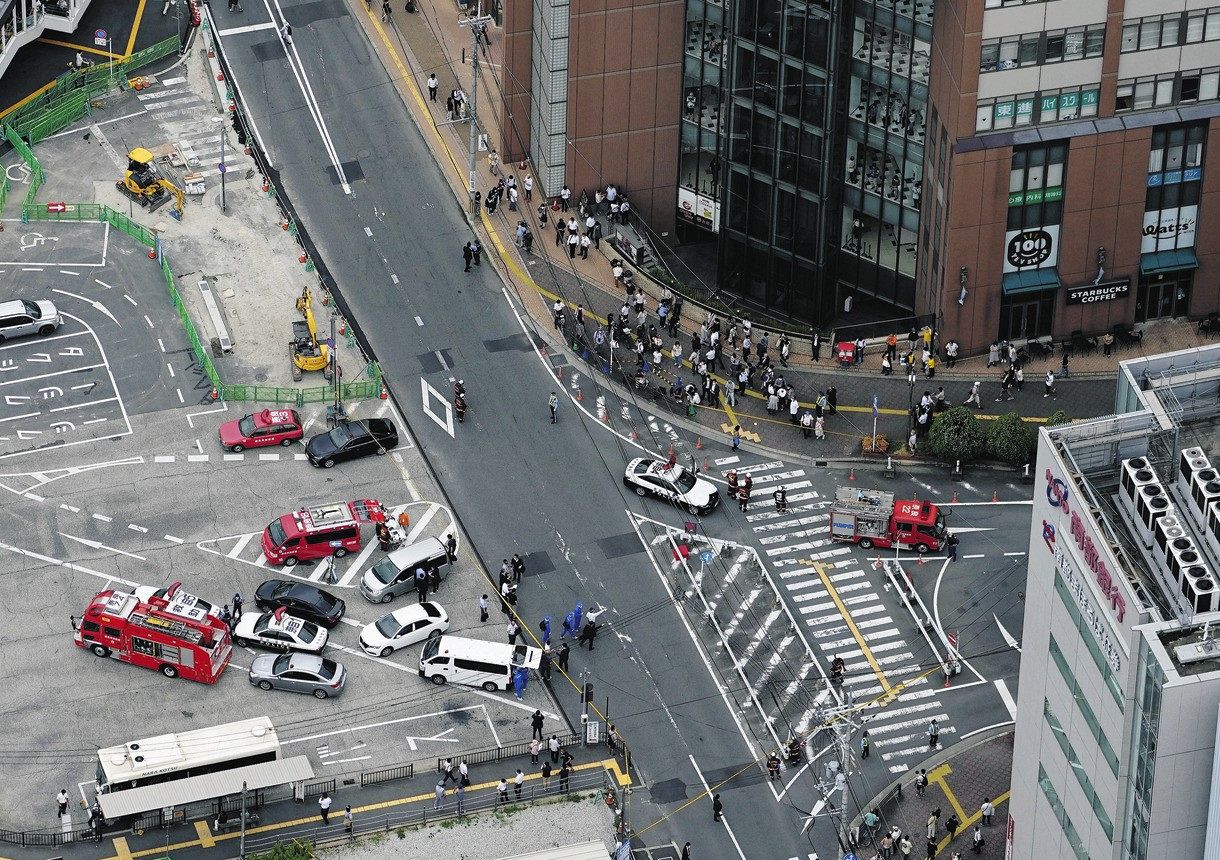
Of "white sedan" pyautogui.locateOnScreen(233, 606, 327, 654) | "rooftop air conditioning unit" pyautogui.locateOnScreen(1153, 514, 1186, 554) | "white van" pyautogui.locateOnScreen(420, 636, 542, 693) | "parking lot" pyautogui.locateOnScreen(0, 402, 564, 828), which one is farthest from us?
"white sedan" pyautogui.locateOnScreen(233, 606, 327, 654)

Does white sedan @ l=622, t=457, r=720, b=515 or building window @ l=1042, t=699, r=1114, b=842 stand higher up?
building window @ l=1042, t=699, r=1114, b=842

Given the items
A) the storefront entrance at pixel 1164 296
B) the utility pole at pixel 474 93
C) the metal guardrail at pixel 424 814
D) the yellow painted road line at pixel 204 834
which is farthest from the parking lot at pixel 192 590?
the storefront entrance at pixel 1164 296

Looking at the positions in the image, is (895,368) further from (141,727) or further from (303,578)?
(141,727)

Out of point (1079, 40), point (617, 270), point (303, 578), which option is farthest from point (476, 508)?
point (1079, 40)

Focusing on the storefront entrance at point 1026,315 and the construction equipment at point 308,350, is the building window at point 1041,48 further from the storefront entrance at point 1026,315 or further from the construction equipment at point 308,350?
the construction equipment at point 308,350

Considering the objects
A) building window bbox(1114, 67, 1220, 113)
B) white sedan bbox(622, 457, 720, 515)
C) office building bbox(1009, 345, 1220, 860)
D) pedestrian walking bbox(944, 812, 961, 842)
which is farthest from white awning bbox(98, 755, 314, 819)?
building window bbox(1114, 67, 1220, 113)

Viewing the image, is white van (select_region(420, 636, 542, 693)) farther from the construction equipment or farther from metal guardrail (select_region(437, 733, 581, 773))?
the construction equipment
